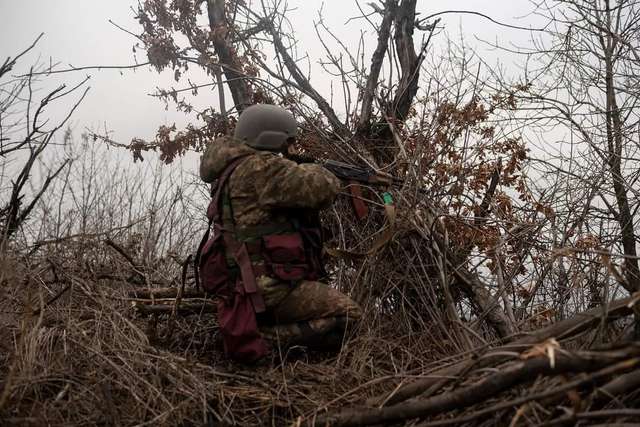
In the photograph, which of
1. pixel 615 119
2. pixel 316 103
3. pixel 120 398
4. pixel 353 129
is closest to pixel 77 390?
pixel 120 398

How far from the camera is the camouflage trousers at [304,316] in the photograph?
2.98 meters

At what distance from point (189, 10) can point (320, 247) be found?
6550mm

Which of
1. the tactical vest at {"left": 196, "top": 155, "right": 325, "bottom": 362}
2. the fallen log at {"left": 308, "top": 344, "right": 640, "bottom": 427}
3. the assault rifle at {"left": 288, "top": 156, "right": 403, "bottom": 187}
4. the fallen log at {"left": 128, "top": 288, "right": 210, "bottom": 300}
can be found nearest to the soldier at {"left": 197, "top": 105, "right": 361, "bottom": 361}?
the tactical vest at {"left": 196, "top": 155, "right": 325, "bottom": 362}

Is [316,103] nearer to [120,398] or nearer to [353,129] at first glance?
[353,129]

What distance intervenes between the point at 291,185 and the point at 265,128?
42 centimetres

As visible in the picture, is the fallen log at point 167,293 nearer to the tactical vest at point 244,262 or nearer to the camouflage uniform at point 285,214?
the tactical vest at point 244,262

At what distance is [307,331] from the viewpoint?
9.80ft

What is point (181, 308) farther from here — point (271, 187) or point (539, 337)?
point (539, 337)

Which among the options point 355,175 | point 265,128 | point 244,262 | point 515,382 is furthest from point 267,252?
point 515,382

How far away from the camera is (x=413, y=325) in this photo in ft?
11.8

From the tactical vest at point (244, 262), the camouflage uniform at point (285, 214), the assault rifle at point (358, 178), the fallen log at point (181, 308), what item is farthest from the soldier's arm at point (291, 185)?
the fallen log at point (181, 308)

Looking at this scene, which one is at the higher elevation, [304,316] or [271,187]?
[271,187]

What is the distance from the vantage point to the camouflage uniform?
2910 millimetres

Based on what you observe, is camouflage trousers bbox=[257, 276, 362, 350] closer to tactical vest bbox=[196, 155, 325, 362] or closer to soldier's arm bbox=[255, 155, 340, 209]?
tactical vest bbox=[196, 155, 325, 362]
